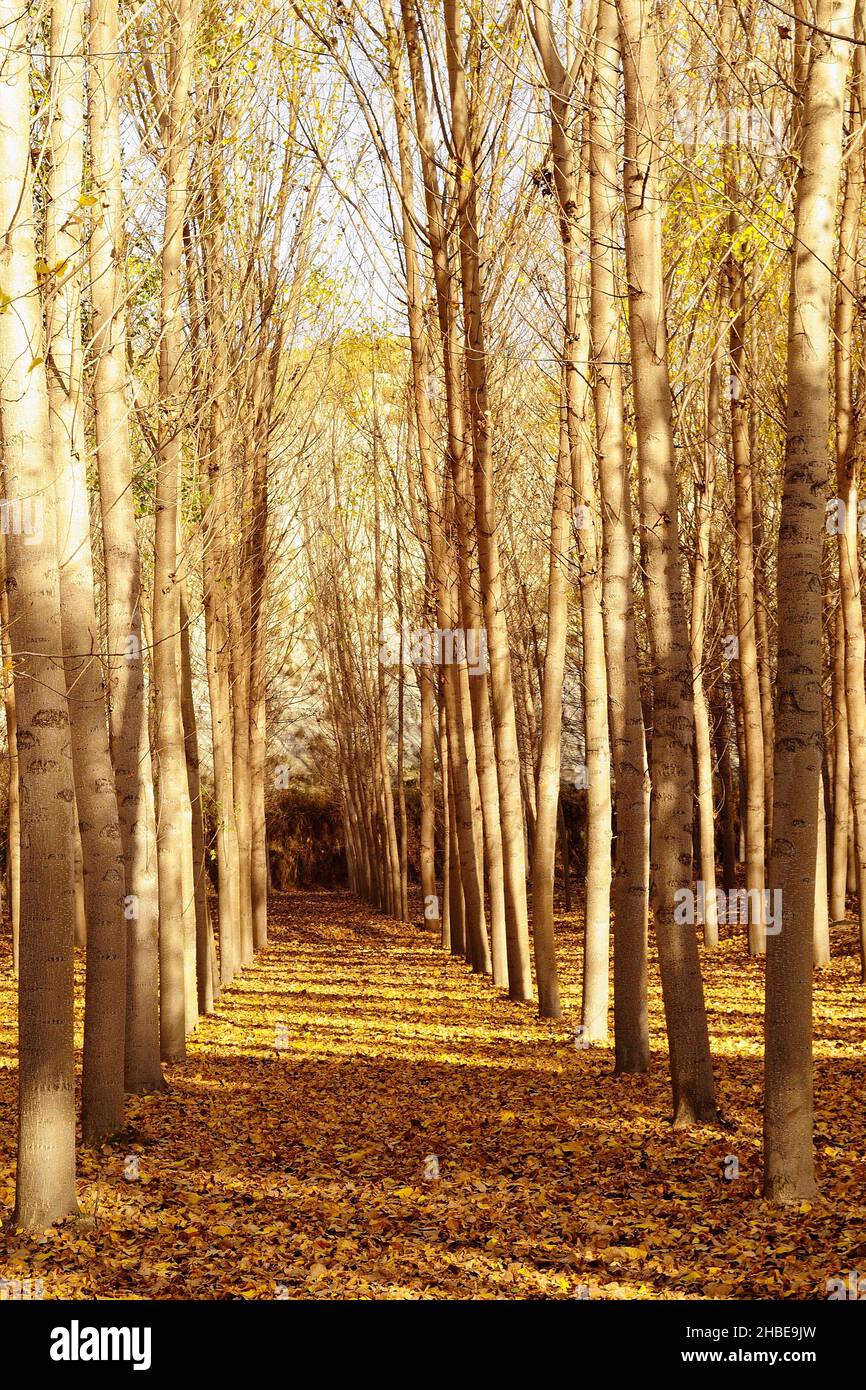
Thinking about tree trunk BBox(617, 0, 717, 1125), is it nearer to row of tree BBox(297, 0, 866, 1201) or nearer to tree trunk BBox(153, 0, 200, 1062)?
row of tree BBox(297, 0, 866, 1201)

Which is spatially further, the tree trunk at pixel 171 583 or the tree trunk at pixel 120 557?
the tree trunk at pixel 171 583

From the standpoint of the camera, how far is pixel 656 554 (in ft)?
22.2

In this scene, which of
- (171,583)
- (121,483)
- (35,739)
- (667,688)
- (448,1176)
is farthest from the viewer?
(171,583)

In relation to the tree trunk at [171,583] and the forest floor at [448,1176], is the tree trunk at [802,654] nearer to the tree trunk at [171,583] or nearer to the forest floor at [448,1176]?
the forest floor at [448,1176]

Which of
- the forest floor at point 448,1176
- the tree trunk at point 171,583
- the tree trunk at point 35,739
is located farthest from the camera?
the tree trunk at point 171,583

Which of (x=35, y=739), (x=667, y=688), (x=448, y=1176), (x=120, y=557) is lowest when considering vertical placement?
(x=448, y=1176)

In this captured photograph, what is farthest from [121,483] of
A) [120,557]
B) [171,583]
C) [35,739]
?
[35,739]

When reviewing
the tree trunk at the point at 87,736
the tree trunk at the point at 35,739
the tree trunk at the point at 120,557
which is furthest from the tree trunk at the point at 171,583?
the tree trunk at the point at 35,739

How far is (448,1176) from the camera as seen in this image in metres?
6.30

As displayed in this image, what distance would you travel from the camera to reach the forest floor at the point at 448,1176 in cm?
469

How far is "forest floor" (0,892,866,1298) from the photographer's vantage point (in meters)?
4.69

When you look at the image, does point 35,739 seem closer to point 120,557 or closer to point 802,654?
point 120,557

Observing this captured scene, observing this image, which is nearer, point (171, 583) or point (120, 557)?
point (120, 557)
